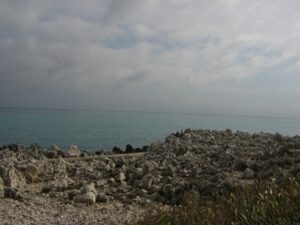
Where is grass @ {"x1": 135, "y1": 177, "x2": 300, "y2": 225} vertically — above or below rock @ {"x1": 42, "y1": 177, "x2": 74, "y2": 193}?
above

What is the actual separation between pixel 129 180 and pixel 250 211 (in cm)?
877

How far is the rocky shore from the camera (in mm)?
10820

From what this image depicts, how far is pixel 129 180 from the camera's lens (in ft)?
47.6

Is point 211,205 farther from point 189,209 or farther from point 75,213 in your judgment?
point 75,213

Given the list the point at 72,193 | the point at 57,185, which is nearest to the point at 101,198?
the point at 72,193

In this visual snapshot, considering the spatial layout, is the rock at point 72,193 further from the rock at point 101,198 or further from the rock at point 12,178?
the rock at point 12,178

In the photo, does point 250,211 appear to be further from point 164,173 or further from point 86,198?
point 164,173

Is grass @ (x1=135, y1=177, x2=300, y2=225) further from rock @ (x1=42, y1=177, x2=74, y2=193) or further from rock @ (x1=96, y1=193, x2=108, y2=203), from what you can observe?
rock @ (x1=42, y1=177, x2=74, y2=193)

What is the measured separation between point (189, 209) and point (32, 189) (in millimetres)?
8124

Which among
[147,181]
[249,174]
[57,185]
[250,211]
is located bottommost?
[57,185]

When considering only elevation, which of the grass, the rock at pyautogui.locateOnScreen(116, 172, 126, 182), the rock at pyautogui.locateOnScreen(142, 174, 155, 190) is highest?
the grass

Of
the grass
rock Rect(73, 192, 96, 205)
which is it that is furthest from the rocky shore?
the grass

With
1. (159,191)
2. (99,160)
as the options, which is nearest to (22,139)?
(99,160)

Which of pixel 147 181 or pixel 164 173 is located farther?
pixel 164 173
